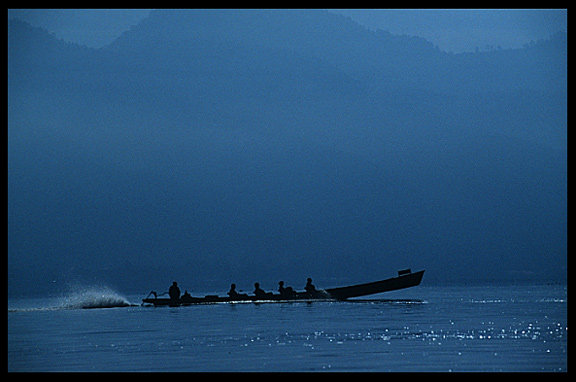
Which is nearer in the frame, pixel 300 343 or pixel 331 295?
pixel 300 343

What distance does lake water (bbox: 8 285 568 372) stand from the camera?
70.4 feet

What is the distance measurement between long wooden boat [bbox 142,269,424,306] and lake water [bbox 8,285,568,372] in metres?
10.4

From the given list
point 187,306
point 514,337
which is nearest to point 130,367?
point 514,337

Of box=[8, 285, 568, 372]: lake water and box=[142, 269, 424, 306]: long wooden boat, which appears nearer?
box=[8, 285, 568, 372]: lake water

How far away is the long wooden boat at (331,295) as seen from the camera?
2104 inches

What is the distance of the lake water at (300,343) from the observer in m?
21.5

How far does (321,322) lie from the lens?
120 ft

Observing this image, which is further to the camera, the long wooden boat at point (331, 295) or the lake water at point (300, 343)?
the long wooden boat at point (331, 295)

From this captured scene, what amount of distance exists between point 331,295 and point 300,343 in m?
30.5

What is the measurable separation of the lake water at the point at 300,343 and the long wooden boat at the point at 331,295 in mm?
10371

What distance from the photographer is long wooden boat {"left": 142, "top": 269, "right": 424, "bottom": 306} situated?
53.4 meters

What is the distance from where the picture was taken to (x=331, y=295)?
57.3m

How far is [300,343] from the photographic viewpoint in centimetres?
2694

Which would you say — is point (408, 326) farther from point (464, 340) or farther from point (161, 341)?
point (161, 341)
